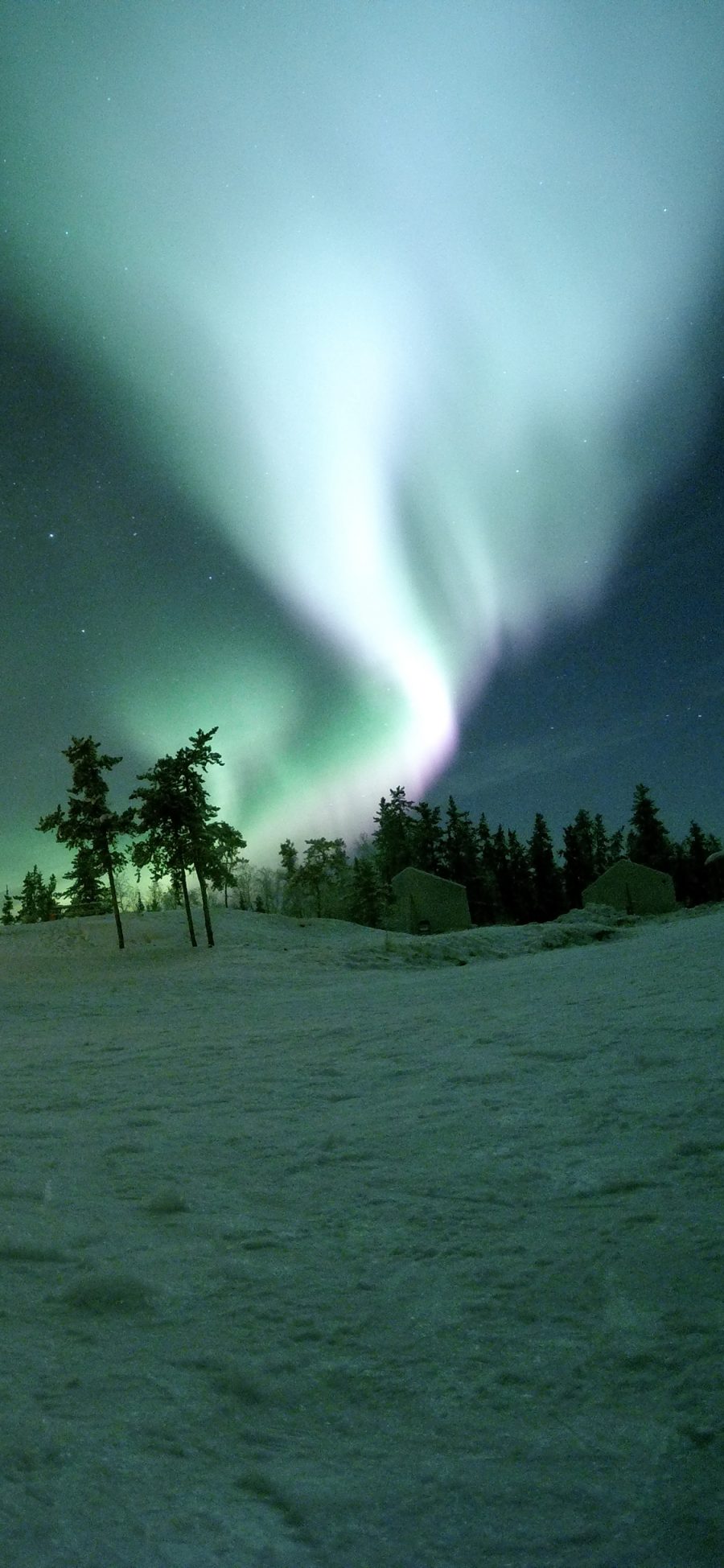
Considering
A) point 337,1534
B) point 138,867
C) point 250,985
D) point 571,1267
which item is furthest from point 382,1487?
point 138,867

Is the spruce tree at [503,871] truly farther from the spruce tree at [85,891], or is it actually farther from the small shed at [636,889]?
the spruce tree at [85,891]

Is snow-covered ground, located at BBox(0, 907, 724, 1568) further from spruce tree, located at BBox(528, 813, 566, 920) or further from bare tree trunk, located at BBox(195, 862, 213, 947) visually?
spruce tree, located at BBox(528, 813, 566, 920)

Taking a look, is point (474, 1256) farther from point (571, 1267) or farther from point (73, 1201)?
point (73, 1201)

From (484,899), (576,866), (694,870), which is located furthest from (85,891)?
(694,870)

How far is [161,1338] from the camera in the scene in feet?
8.30

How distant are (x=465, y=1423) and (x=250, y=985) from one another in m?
18.2

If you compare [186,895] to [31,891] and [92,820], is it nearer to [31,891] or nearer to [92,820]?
[92,820]

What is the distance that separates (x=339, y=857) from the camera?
55531 millimetres

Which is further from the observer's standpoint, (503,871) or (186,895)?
(503,871)

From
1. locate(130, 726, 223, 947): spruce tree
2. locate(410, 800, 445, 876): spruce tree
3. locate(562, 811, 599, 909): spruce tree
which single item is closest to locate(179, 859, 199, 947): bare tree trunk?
locate(130, 726, 223, 947): spruce tree

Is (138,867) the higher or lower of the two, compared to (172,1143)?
higher

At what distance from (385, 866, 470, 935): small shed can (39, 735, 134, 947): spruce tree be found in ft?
76.3

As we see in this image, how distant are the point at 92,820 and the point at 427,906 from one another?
2571cm

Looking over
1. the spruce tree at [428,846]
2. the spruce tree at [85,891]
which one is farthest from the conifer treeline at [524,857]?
the spruce tree at [85,891]
